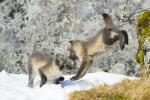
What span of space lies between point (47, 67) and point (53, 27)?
11495 mm

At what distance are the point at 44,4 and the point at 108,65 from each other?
3.01m

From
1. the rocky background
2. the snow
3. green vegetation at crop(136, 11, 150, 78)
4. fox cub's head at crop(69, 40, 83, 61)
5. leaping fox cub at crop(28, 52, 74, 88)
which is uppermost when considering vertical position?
green vegetation at crop(136, 11, 150, 78)

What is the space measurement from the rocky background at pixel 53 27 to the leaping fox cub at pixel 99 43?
11.2 meters

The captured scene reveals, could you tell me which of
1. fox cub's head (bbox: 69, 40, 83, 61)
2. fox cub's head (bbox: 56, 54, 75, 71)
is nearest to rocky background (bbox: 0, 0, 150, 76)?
fox cub's head (bbox: 56, 54, 75, 71)

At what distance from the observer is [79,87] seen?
8586 millimetres

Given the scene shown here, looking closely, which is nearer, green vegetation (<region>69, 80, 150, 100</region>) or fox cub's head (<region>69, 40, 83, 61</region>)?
green vegetation (<region>69, 80, 150, 100</region>)

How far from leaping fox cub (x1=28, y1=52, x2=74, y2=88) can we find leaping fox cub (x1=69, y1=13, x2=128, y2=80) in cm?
25

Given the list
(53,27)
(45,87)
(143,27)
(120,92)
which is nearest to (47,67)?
(45,87)

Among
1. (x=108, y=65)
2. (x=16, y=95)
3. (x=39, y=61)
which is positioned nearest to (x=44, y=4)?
(x=108, y=65)

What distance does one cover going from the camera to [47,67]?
8992 mm

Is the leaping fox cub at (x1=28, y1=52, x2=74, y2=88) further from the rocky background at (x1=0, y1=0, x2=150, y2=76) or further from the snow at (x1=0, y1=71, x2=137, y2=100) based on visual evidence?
the rocky background at (x1=0, y1=0, x2=150, y2=76)

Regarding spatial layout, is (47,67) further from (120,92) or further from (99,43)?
(120,92)

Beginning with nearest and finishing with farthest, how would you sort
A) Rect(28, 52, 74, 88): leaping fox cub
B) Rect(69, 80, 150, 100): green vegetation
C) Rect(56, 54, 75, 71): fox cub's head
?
Rect(69, 80, 150, 100): green vegetation, Rect(56, 54, 75, 71): fox cub's head, Rect(28, 52, 74, 88): leaping fox cub

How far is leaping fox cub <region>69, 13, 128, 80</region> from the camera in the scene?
7.55 metres
